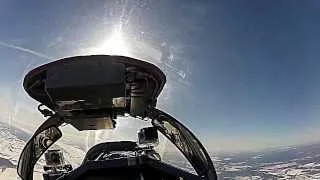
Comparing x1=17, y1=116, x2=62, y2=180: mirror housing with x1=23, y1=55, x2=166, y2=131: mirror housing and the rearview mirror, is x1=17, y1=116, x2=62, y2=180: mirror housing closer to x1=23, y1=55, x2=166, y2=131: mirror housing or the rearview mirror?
the rearview mirror

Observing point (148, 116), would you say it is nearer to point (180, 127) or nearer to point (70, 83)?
point (180, 127)

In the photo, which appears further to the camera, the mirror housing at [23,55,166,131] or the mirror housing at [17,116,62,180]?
the mirror housing at [17,116,62,180]

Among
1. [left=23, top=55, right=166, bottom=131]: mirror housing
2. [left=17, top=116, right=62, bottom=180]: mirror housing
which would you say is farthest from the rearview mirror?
[left=23, top=55, right=166, bottom=131]: mirror housing

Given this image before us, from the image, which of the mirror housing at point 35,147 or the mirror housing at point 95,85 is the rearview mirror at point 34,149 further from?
the mirror housing at point 95,85

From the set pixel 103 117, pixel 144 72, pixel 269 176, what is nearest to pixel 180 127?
pixel 103 117

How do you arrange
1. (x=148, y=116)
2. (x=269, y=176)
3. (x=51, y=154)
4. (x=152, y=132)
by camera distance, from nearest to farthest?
(x=152, y=132) < (x=148, y=116) < (x=51, y=154) < (x=269, y=176)

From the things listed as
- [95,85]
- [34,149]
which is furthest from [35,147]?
[95,85]

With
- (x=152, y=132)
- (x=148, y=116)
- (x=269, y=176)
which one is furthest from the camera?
(x=269, y=176)

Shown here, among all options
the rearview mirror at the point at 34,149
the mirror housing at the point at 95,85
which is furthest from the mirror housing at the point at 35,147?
the mirror housing at the point at 95,85
